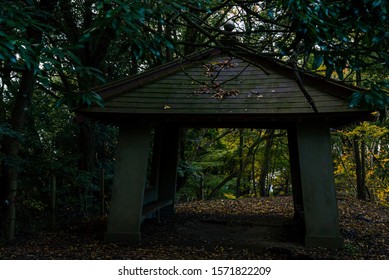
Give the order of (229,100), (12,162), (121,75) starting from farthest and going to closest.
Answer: (121,75) < (229,100) < (12,162)

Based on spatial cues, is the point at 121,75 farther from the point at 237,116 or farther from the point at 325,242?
the point at 325,242

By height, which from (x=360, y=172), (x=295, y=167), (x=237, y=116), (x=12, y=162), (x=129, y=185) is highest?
(x=360, y=172)

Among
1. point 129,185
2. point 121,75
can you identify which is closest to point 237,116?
point 129,185

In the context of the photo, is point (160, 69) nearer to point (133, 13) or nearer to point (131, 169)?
point (131, 169)

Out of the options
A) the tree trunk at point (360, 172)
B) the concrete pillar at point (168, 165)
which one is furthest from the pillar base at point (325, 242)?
the tree trunk at point (360, 172)

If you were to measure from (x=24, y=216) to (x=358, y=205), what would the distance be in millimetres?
10261

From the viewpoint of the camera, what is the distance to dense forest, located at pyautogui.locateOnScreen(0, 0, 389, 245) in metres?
3.91

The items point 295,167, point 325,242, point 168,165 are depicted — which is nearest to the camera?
point 325,242

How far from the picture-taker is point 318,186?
23.4ft

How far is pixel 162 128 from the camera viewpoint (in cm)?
1053

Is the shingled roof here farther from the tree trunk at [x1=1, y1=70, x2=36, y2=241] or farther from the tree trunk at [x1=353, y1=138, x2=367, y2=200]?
the tree trunk at [x1=353, y1=138, x2=367, y2=200]

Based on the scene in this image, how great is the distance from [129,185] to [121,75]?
5.65 metres

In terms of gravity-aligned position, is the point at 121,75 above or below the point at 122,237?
above

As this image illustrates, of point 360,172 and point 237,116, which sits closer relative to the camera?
point 237,116
